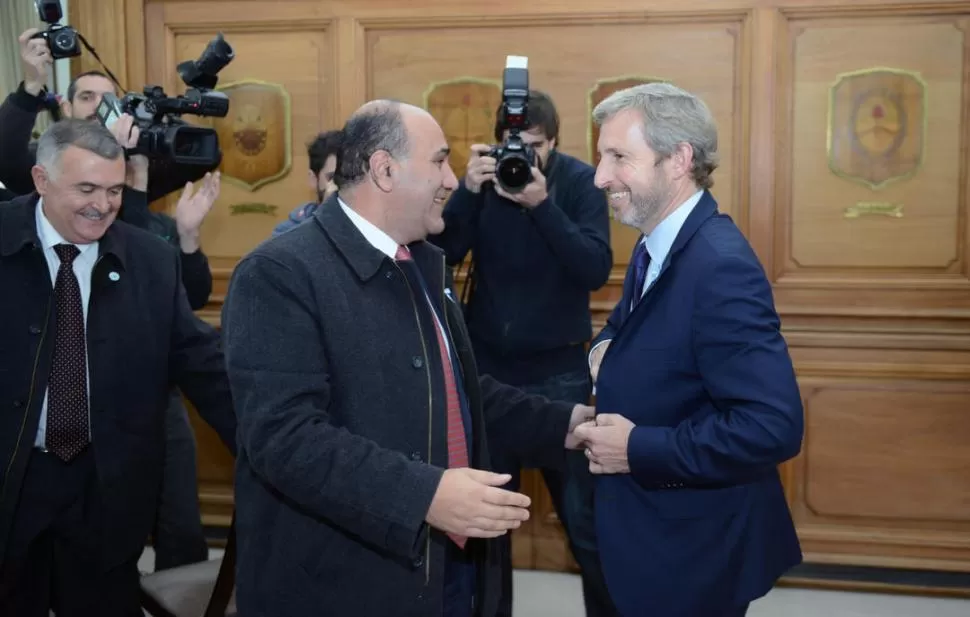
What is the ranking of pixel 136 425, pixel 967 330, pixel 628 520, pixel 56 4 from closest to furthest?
pixel 628 520, pixel 136 425, pixel 56 4, pixel 967 330

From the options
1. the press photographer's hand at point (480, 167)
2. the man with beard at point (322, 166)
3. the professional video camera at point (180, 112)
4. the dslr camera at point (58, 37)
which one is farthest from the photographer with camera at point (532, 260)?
the dslr camera at point (58, 37)

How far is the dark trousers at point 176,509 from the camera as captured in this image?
3.38 metres

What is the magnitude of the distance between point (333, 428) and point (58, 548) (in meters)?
1.15

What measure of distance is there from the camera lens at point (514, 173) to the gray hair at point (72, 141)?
1.04 metres

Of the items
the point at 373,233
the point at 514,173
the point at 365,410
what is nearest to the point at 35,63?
the point at 514,173

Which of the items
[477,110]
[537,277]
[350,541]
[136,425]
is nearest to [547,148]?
[537,277]

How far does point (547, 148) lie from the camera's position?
121 inches

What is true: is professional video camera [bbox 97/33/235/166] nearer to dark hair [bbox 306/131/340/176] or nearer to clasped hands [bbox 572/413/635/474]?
dark hair [bbox 306/131/340/176]

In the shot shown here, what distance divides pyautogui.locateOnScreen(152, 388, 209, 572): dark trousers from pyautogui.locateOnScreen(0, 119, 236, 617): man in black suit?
3.07ft

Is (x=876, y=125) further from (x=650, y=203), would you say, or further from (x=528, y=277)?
(x=650, y=203)

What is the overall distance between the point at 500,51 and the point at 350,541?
268 centimetres

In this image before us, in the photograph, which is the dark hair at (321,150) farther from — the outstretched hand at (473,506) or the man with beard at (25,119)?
the outstretched hand at (473,506)

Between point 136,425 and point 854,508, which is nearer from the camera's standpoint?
point 136,425

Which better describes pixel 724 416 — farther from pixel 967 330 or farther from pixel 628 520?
pixel 967 330
